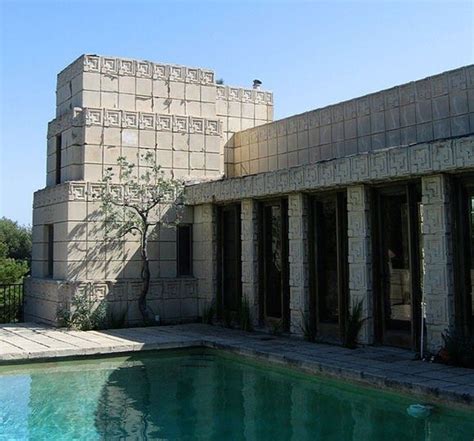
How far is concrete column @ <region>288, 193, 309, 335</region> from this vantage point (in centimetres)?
1062

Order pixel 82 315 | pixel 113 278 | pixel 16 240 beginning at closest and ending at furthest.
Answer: pixel 82 315 → pixel 113 278 → pixel 16 240

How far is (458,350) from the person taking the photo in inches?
306

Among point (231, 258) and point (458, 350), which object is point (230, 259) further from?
point (458, 350)

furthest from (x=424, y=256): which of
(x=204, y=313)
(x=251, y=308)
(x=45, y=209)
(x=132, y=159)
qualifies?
(x=45, y=209)

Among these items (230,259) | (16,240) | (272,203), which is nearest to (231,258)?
(230,259)

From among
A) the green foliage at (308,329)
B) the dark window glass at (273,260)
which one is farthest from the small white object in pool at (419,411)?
the dark window glass at (273,260)

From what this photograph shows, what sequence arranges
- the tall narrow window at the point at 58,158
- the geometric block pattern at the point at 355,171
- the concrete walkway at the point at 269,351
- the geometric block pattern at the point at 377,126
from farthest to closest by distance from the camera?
the tall narrow window at the point at 58,158, the geometric block pattern at the point at 377,126, the geometric block pattern at the point at 355,171, the concrete walkway at the point at 269,351

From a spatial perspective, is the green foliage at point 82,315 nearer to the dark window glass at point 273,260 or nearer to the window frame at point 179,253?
the window frame at point 179,253

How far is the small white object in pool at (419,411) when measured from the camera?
6199 mm

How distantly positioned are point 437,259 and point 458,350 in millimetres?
1277

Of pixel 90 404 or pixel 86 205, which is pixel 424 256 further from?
pixel 86 205

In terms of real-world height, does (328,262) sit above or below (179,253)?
below

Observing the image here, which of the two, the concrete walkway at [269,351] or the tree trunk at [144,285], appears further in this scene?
the tree trunk at [144,285]

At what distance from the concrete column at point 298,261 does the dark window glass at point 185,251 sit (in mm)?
3619
